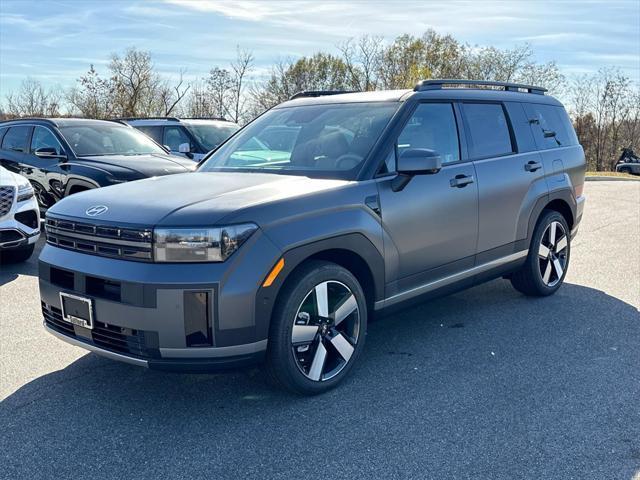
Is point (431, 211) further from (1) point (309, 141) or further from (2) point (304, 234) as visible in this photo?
(2) point (304, 234)

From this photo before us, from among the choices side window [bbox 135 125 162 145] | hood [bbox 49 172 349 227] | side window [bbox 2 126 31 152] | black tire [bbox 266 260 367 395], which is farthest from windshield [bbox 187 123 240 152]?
black tire [bbox 266 260 367 395]

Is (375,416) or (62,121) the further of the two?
(62,121)

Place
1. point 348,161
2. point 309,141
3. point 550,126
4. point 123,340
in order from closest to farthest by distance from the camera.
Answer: point 123,340, point 348,161, point 309,141, point 550,126

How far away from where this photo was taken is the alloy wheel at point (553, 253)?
5711 millimetres

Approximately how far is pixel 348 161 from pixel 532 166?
2112mm

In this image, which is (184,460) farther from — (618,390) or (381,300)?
(618,390)

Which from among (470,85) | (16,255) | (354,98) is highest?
(470,85)

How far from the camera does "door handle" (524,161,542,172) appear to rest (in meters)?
5.32

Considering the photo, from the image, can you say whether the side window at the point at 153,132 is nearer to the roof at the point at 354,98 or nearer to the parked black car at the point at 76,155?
the parked black car at the point at 76,155

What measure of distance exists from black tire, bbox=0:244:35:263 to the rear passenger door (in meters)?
5.23

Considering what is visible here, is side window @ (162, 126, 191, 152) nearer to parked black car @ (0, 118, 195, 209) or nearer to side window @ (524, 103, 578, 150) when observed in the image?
parked black car @ (0, 118, 195, 209)

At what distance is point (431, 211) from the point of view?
14.0 ft

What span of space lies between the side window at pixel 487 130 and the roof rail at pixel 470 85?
0.22m

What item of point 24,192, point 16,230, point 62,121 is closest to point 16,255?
point 16,230
